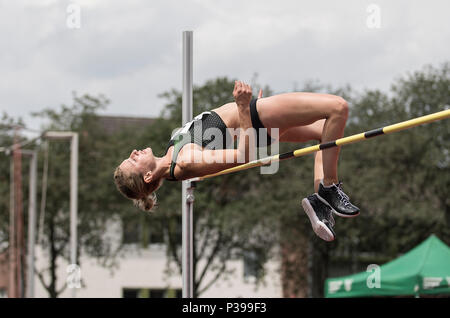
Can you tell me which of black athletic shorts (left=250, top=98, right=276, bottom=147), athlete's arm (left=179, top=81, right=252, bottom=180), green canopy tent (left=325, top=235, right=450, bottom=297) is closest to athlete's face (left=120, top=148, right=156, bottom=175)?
athlete's arm (left=179, top=81, right=252, bottom=180)

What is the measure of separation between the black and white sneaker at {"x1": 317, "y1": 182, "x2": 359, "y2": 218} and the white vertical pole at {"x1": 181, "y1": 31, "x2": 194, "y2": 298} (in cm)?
184

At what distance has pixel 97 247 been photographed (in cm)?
2112

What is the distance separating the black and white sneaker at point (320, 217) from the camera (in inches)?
212

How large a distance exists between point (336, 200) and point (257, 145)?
2.49 ft

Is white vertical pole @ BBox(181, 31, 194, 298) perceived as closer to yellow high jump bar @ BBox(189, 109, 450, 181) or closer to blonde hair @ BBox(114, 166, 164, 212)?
blonde hair @ BBox(114, 166, 164, 212)

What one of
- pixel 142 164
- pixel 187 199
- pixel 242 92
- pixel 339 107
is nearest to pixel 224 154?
pixel 242 92

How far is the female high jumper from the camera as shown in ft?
16.4

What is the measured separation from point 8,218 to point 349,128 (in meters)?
10.1

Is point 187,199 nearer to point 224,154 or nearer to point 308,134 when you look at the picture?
point 308,134

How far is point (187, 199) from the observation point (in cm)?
696

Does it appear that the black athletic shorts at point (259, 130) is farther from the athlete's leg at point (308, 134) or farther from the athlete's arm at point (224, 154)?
the athlete's leg at point (308, 134)

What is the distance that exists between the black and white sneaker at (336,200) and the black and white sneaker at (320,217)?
0.15 ft
